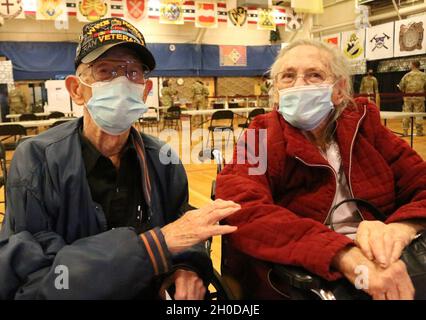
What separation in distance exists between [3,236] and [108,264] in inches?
14.6

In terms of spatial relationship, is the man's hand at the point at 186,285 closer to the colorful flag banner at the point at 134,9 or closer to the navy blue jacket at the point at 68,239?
the navy blue jacket at the point at 68,239

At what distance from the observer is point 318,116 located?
1.59 metres

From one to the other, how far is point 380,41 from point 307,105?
11.8 meters

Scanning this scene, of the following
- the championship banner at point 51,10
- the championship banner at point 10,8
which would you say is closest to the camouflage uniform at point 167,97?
the championship banner at point 51,10

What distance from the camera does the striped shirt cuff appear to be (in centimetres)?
102

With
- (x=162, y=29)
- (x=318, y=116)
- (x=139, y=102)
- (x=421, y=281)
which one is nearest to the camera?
(x=421, y=281)

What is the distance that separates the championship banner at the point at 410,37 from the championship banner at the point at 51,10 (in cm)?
938

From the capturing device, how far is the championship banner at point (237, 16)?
1142 centimetres

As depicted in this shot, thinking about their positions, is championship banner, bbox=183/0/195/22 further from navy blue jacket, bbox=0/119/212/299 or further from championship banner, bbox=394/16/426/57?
navy blue jacket, bbox=0/119/212/299

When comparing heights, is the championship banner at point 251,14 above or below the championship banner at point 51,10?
above

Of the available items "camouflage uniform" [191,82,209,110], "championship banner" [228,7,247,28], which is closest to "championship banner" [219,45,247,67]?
"camouflage uniform" [191,82,209,110]

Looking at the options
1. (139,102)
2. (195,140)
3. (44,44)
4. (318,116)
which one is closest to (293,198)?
(318,116)

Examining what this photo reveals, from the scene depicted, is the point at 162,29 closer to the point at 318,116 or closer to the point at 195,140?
the point at 195,140

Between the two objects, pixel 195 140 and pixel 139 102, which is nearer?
pixel 139 102
